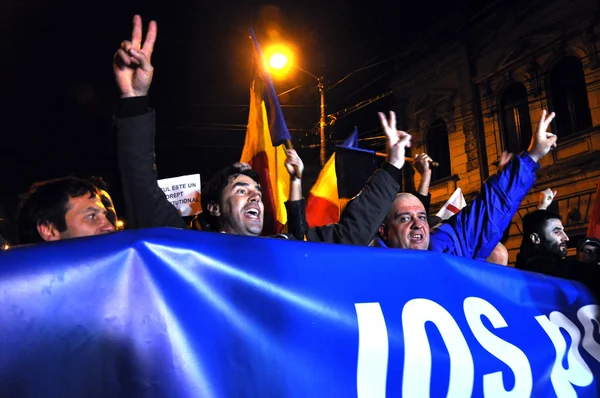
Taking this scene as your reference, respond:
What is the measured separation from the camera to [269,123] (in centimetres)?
423

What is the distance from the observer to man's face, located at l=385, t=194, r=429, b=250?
3002 millimetres

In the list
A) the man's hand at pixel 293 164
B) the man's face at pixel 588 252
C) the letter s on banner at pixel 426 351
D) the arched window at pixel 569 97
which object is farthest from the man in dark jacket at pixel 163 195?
the arched window at pixel 569 97

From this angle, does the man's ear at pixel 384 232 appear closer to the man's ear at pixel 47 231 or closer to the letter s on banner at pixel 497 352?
the letter s on banner at pixel 497 352

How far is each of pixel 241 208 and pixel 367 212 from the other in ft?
2.17

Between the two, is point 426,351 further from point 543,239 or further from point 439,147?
point 439,147

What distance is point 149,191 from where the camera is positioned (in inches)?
84.3

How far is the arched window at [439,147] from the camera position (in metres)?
16.5

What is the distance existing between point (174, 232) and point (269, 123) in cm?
283

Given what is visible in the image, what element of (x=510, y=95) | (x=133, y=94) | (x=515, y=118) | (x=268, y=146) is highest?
(x=510, y=95)

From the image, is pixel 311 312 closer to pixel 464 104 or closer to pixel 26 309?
pixel 26 309

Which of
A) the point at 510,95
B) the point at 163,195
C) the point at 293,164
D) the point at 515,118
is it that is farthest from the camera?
the point at 510,95

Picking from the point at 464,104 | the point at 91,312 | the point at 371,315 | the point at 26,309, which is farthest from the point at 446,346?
the point at 464,104

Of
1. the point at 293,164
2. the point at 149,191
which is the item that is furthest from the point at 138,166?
the point at 293,164

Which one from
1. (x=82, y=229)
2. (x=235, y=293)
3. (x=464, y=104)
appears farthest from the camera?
(x=464, y=104)
